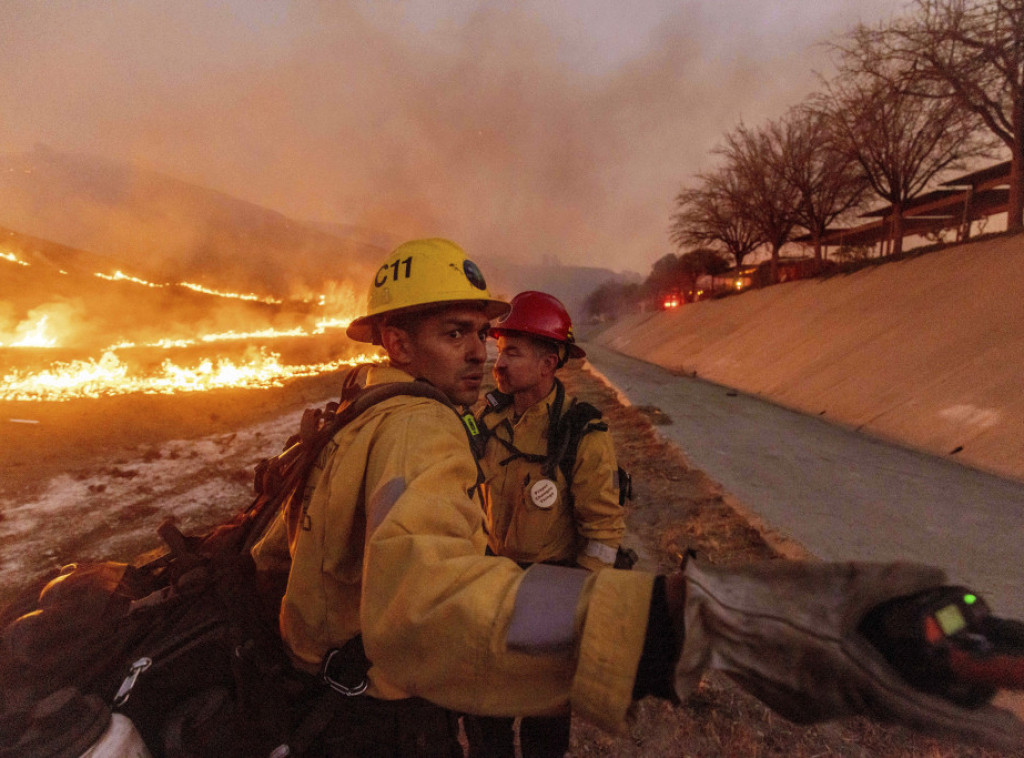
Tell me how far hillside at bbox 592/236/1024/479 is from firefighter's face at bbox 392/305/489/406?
7.20 meters

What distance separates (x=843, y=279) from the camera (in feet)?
50.7

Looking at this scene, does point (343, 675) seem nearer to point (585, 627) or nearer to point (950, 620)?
point (585, 627)

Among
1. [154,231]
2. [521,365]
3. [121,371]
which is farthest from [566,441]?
[154,231]

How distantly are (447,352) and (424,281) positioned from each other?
0.94 feet

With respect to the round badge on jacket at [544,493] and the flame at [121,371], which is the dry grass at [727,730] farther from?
the flame at [121,371]

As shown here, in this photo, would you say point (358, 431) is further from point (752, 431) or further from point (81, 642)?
point (752, 431)

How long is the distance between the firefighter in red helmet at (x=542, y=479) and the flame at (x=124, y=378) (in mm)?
15150

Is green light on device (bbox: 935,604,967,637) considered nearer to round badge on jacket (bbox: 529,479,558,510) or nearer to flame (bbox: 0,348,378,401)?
round badge on jacket (bbox: 529,479,558,510)

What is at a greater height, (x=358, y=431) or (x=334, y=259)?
(x=334, y=259)

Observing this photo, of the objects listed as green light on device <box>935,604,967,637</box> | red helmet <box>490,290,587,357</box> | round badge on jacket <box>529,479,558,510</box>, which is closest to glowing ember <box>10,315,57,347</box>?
red helmet <box>490,290,587,357</box>

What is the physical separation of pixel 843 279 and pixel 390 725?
60.0 feet

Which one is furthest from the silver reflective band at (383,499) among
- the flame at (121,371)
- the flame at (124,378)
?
the flame at (124,378)

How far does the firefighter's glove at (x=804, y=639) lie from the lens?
2.64 ft

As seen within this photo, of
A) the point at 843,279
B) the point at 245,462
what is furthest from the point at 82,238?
the point at 843,279
